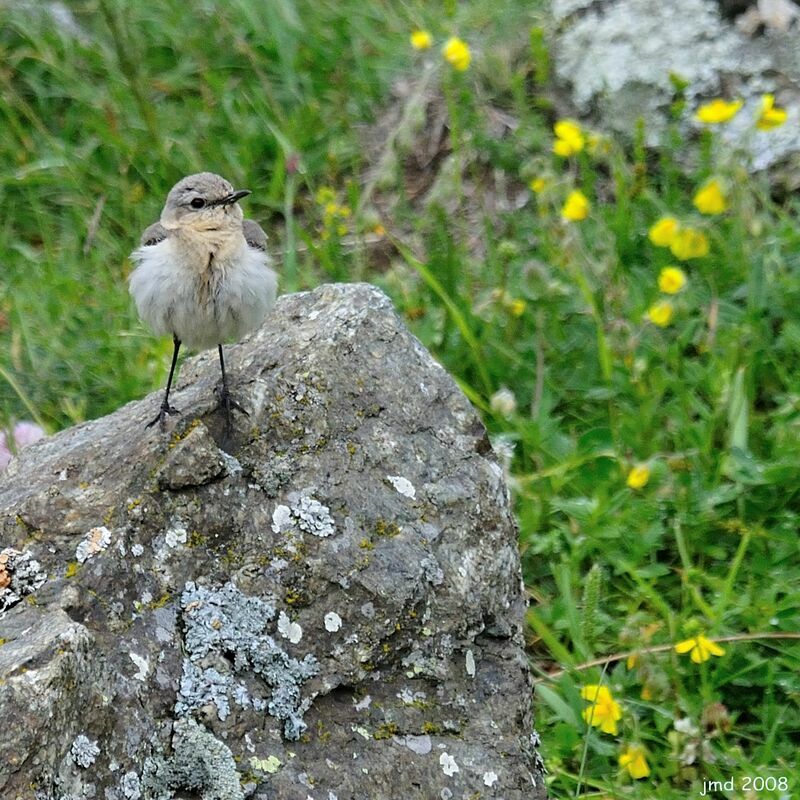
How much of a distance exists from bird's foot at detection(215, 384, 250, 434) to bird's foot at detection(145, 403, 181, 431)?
0.20 meters

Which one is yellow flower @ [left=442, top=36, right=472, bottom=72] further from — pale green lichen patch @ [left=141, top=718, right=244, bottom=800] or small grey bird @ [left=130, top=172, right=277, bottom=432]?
pale green lichen patch @ [left=141, top=718, right=244, bottom=800]

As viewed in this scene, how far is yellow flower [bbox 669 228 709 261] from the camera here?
5.61m

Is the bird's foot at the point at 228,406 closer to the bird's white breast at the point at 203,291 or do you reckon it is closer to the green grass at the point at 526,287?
the bird's white breast at the point at 203,291

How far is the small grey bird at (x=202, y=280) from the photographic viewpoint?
4066mm

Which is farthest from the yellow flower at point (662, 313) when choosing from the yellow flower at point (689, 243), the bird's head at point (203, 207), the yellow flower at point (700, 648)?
the bird's head at point (203, 207)

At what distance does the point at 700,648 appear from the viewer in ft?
14.4

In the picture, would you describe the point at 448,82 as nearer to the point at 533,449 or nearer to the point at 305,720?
the point at 533,449

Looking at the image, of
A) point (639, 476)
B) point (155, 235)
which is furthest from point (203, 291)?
point (639, 476)

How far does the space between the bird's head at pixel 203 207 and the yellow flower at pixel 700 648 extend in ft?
7.46

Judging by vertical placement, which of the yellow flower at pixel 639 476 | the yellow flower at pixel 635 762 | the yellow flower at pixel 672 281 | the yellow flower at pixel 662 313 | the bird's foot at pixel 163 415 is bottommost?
the yellow flower at pixel 635 762

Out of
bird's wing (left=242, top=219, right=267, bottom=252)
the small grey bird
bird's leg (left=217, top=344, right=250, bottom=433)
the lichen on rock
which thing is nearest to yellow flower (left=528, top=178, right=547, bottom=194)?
bird's wing (left=242, top=219, right=267, bottom=252)

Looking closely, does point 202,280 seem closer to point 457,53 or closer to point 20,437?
point 20,437

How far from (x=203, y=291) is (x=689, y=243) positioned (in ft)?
8.42

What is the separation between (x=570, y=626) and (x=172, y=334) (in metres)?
1.92
